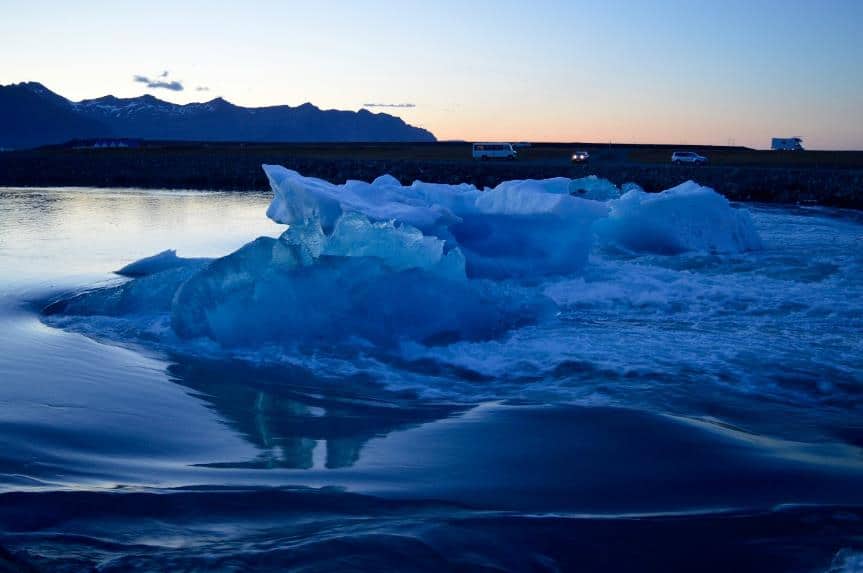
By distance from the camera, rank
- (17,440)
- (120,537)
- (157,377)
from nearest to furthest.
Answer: (120,537), (17,440), (157,377)

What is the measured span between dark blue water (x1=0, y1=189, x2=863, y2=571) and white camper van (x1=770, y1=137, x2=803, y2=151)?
5748cm

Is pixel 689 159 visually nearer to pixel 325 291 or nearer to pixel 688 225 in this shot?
pixel 688 225

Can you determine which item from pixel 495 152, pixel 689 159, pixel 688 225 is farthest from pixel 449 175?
pixel 688 225

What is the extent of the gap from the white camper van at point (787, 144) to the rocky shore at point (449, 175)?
1226 inches

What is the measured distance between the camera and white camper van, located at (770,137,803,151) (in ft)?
195

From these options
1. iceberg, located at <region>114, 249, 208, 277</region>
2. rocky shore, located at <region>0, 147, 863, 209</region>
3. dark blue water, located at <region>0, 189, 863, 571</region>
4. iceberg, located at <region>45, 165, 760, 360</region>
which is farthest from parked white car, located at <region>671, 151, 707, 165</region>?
iceberg, located at <region>114, 249, 208, 277</region>

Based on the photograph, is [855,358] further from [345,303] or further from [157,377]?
[157,377]

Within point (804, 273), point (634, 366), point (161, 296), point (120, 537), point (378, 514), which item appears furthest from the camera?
point (804, 273)

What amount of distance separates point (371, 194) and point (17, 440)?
6.62 meters

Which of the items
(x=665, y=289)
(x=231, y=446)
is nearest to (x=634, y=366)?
(x=231, y=446)

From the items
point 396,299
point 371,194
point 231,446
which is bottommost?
point 231,446

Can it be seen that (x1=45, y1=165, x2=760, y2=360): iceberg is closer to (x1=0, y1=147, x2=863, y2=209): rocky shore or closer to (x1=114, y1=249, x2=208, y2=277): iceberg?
(x1=114, y1=249, x2=208, y2=277): iceberg

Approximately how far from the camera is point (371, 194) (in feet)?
33.1

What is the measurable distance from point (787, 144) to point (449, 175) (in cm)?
4002
